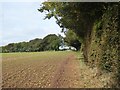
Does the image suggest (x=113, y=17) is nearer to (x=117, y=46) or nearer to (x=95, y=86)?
(x=117, y=46)

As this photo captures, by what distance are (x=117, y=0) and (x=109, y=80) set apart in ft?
9.48

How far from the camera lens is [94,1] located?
42.8ft

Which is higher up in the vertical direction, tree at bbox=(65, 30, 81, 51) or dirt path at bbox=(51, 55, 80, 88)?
tree at bbox=(65, 30, 81, 51)

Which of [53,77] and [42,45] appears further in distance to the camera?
[42,45]

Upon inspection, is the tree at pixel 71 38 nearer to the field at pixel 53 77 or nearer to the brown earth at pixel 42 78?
the field at pixel 53 77

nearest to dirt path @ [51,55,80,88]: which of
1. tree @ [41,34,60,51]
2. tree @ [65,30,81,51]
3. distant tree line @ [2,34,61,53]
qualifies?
tree @ [65,30,81,51]

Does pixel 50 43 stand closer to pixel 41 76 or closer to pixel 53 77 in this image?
pixel 41 76

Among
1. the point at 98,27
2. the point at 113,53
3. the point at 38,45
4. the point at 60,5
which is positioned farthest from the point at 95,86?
the point at 38,45

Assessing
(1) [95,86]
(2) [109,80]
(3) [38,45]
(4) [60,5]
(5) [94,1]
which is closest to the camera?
(2) [109,80]

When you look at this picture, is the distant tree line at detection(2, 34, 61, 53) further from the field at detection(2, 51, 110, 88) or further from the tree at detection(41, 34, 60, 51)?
the field at detection(2, 51, 110, 88)

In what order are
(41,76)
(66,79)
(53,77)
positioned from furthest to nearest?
(41,76) → (53,77) → (66,79)

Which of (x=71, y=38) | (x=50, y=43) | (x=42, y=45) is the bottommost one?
(x=71, y=38)

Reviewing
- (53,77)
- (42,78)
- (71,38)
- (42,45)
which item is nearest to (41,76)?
(42,78)

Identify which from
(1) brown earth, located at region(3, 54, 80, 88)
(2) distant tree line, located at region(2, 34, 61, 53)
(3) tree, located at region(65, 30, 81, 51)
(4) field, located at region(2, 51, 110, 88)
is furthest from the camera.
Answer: (2) distant tree line, located at region(2, 34, 61, 53)
